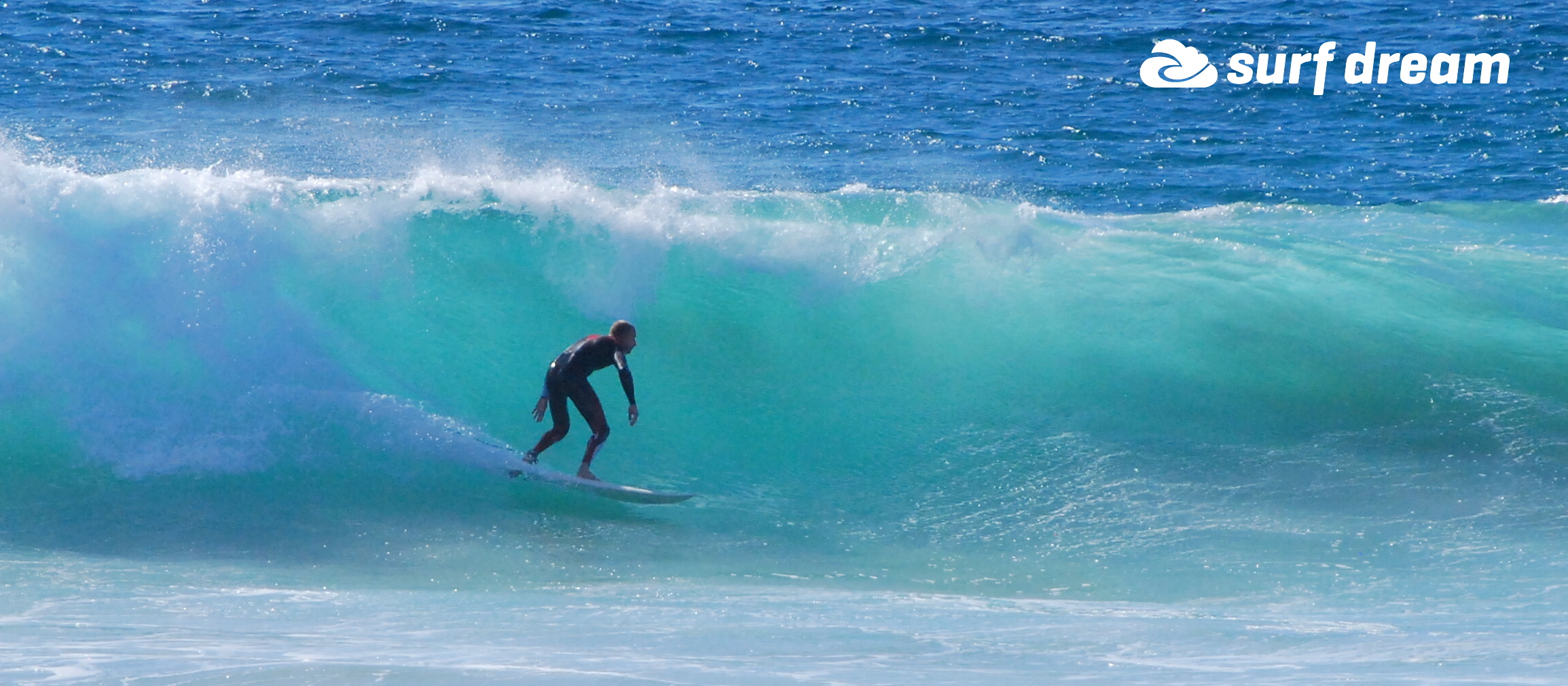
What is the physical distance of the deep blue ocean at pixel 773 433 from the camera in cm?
A: 530

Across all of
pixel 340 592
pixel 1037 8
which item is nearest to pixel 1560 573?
pixel 340 592

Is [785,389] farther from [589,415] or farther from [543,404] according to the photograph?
[543,404]

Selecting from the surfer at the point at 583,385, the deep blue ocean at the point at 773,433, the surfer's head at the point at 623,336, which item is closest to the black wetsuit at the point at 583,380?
the surfer at the point at 583,385

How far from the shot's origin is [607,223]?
9156 millimetres

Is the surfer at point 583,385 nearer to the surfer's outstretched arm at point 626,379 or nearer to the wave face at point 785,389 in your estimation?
the surfer's outstretched arm at point 626,379

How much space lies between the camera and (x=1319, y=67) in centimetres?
1866

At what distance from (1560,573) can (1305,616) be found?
1.53 m

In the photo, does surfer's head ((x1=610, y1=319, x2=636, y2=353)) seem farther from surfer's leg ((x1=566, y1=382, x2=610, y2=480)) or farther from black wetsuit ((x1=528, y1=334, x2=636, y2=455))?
surfer's leg ((x1=566, y1=382, x2=610, y2=480))

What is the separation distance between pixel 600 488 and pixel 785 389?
191cm

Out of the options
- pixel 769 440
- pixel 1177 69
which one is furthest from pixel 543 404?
pixel 1177 69

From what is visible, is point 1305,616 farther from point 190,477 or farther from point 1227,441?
point 190,477

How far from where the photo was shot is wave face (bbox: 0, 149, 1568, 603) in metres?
6.76

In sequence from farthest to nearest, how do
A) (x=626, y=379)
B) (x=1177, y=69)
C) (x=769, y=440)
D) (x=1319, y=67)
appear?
1. (x=1177, y=69)
2. (x=1319, y=67)
3. (x=769, y=440)
4. (x=626, y=379)

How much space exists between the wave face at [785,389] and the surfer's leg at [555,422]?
0.79 ft
